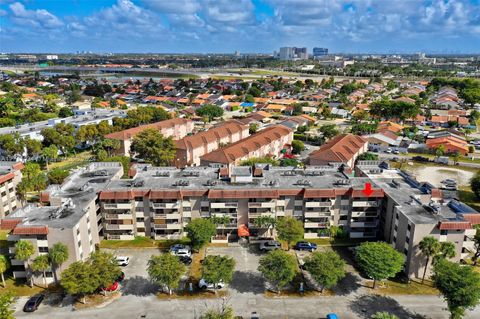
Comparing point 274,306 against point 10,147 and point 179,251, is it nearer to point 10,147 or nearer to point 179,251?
point 179,251

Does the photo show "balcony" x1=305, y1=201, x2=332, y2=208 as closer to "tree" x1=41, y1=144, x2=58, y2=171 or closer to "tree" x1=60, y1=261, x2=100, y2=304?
"tree" x1=60, y1=261, x2=100, y2=304

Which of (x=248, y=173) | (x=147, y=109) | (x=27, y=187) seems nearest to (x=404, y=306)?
(x=248, y=173)

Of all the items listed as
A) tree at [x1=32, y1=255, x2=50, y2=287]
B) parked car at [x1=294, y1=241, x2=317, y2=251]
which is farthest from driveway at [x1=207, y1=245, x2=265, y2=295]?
tree at [x1=32, y1=255, x2=50, y2=287]

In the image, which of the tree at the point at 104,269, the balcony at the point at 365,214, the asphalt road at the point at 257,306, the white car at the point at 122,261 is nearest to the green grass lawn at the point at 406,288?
the asphalt road at the point at 257,306

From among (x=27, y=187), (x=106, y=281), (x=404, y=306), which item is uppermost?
(x=27, y=187)

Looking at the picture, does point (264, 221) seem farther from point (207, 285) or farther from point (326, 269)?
point (326, 269)

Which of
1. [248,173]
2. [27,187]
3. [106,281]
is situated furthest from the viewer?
[27,187]
